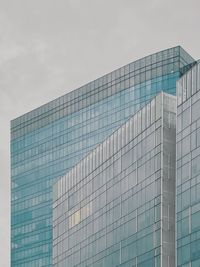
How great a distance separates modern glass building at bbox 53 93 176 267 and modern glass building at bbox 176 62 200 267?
8.78 ft

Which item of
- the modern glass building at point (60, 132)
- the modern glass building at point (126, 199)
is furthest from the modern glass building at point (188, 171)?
the modern glass building at point (60, 132)

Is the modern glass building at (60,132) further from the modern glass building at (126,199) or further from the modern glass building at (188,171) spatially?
the modern glass building at (188,171)

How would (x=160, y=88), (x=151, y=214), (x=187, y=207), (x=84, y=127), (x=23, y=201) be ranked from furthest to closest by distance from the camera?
(x=23, y=201) → (x=84, y=127) → (x=160, y=88) → (x=151, y=214) → (x=187, y=207)

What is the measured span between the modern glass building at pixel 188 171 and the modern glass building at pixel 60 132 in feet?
215

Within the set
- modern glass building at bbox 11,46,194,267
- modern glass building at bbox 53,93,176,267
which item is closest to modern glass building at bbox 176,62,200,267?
modern glass building at bbox 53,93,176,267

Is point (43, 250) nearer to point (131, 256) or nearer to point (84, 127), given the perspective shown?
point (84, 127)

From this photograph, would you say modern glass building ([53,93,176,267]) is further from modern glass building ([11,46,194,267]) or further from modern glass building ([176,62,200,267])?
modern glass building ([11,46,194,267])

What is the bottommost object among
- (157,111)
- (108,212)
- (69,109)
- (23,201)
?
(108,212)

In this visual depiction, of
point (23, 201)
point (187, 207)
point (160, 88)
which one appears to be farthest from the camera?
point (23, 201)

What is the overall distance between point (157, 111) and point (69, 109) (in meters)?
89.2

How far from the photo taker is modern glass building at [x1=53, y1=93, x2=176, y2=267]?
280ft

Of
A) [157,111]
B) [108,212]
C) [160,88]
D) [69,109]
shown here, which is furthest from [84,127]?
[157,111]

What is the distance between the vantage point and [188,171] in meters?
Answer: 80.7

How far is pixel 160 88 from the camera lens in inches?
5965
